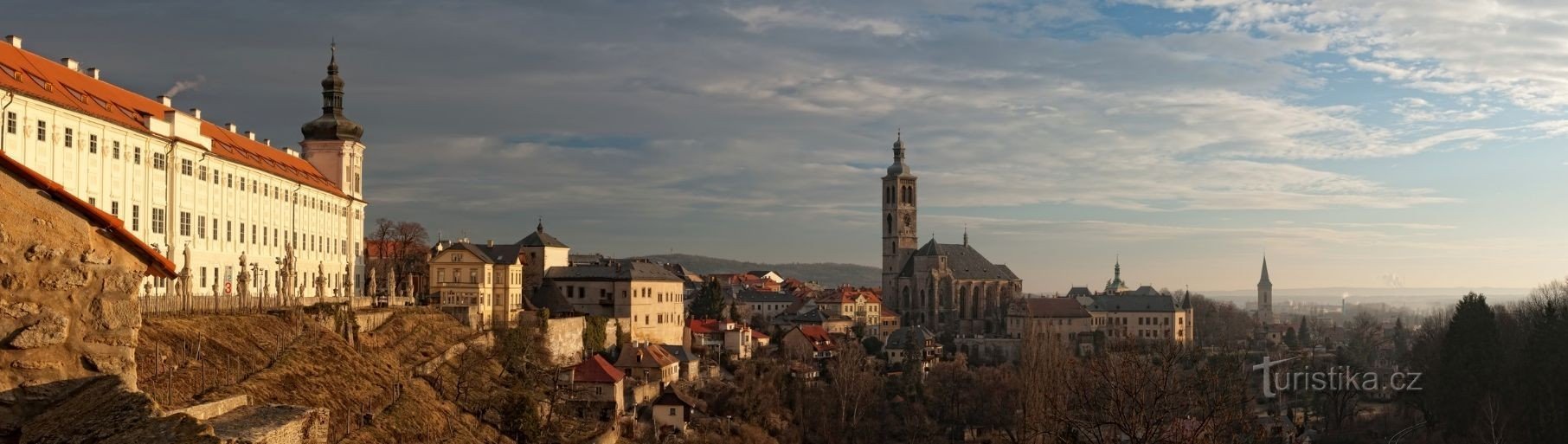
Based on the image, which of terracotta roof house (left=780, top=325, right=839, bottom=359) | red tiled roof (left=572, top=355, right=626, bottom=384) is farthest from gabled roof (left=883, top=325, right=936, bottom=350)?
red tiled roof (left=572, top=355, right=626, bottom=384)

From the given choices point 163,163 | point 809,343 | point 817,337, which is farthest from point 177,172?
point 817,337

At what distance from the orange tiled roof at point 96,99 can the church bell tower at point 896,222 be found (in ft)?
337

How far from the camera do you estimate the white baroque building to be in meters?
33.7

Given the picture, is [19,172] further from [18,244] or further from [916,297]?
[916,297]

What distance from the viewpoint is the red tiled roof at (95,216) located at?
11820mm

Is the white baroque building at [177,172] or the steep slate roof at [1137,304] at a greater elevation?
the white baroque building at [177,172]

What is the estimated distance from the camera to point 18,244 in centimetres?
1166

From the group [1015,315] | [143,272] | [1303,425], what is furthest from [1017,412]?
[143,272]

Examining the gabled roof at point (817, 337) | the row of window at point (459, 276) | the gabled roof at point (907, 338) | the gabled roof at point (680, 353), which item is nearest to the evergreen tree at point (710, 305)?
the gabled roof at point (817, 337)

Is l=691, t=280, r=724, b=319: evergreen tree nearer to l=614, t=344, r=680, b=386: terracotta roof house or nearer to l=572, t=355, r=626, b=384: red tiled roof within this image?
l=614, t=344, r=680, b=386: terracotta roof house

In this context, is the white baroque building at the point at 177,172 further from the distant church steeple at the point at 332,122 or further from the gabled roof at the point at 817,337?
the gabled roof at the point at 817,337

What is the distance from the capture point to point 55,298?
1183 cm

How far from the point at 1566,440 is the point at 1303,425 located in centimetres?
2300

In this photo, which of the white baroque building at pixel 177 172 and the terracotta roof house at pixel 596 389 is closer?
the white baroque building at pixel 177 172
